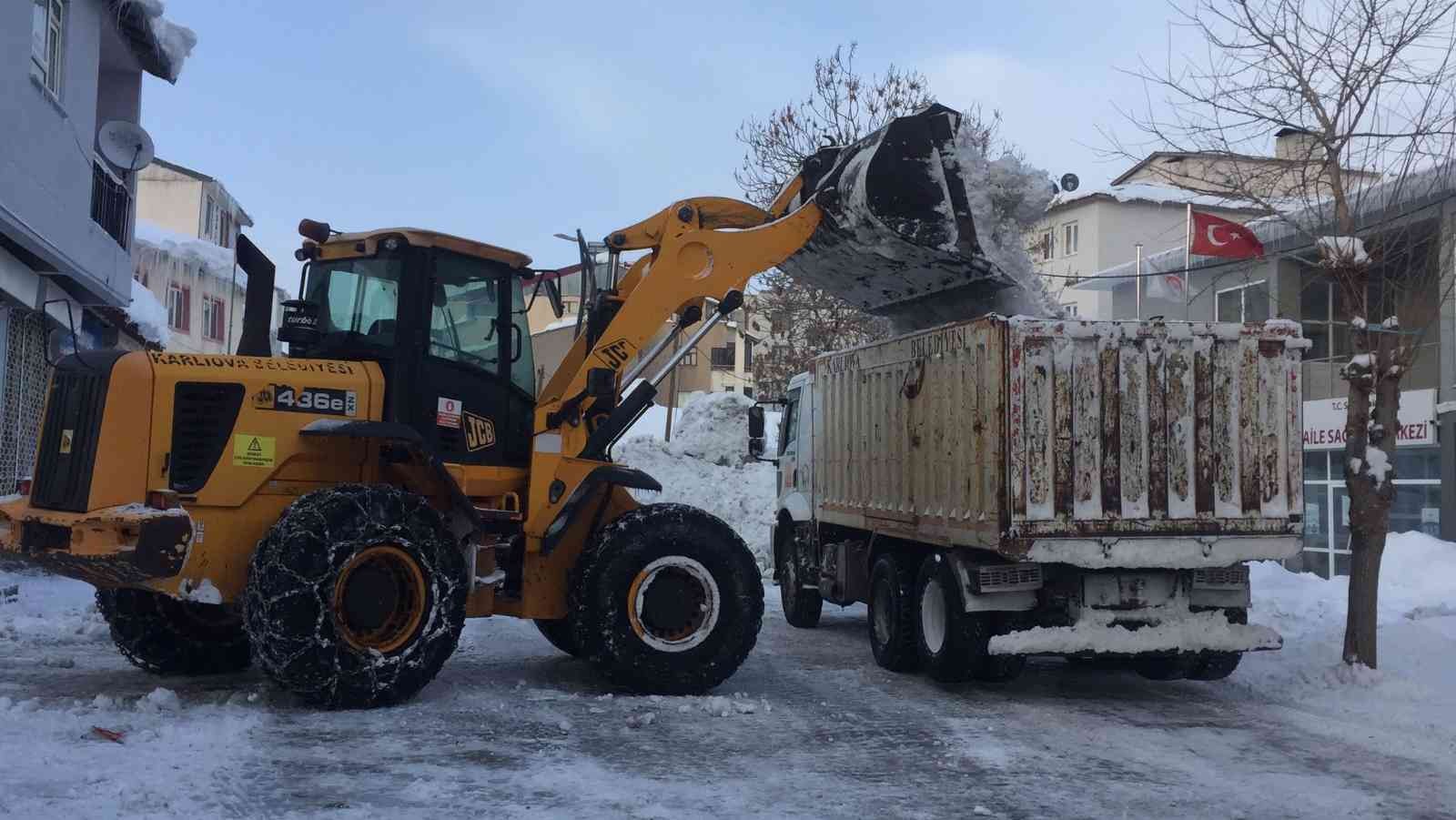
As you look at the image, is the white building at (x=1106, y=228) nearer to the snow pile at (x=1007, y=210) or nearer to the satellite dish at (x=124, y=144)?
the satellite dish at (x=124, y=144)

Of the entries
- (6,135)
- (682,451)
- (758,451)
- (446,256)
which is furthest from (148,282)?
(446,256)

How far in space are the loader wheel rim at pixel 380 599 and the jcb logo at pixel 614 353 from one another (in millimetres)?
2088

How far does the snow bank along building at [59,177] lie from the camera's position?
1362 centimetres

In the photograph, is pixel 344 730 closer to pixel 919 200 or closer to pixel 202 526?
pixel 202 526

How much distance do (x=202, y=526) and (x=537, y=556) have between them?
2.24m

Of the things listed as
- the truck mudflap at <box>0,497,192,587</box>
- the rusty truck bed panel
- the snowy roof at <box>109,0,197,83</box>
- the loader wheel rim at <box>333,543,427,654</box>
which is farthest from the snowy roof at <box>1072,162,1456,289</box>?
the snowy roof at <box>109,0,197,83</box>

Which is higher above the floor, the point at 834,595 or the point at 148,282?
the point at 148,282

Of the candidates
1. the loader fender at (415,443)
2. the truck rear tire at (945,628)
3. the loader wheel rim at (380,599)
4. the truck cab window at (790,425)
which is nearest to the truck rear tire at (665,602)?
the loader fender at (415,443)

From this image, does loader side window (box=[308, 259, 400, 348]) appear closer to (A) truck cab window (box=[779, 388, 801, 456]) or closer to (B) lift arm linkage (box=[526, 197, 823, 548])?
(B) lift arm linkage (box=[526, 197, 823, 548])

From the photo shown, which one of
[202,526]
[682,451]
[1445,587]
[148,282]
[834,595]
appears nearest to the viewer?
[202,526]

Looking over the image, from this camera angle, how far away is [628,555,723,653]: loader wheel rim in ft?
29.4

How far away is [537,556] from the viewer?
30.5 feet

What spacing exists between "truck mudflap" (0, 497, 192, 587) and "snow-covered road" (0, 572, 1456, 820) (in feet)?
2.57

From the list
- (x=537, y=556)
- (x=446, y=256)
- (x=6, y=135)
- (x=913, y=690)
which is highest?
(x=6, y=135)
